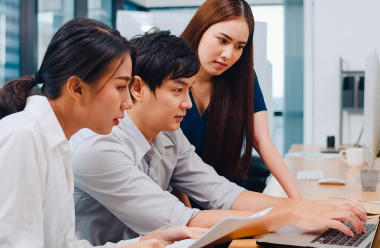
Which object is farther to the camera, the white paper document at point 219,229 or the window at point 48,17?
the window at point 48,17

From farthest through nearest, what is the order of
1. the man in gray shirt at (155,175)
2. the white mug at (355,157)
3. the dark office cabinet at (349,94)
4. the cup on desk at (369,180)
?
the dark office cabinet at (349,94) → the white mug at (355,157) → the cup on desk at (369,180) → the man in gray shirt at (155,175)

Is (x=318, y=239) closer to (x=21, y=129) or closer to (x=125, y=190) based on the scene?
(x=125, y=190)

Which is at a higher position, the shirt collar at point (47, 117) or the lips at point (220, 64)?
the lips at point (220, 64)

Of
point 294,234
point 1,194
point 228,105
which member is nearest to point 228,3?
point 228,105

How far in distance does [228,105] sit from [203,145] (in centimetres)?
18

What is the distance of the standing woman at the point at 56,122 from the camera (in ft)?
2.58

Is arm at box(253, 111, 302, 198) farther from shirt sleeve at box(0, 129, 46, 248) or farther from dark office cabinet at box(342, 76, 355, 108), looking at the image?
dark office cabinet at box(342, 76, 355, 108)

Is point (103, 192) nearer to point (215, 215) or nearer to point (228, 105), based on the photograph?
point (215, 215)

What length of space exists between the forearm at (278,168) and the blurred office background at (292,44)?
72.0 inches

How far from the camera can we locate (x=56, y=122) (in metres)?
0.93

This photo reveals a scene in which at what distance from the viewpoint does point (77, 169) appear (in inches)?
45.5

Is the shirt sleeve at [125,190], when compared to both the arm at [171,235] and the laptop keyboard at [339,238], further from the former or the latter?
the laptop keyboard at [339,238]

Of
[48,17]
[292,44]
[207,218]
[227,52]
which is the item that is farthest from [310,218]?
[292,44]

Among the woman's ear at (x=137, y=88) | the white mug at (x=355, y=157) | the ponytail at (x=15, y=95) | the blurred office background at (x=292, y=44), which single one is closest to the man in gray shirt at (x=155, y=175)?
the woman's ear at (x=137, y=88)
